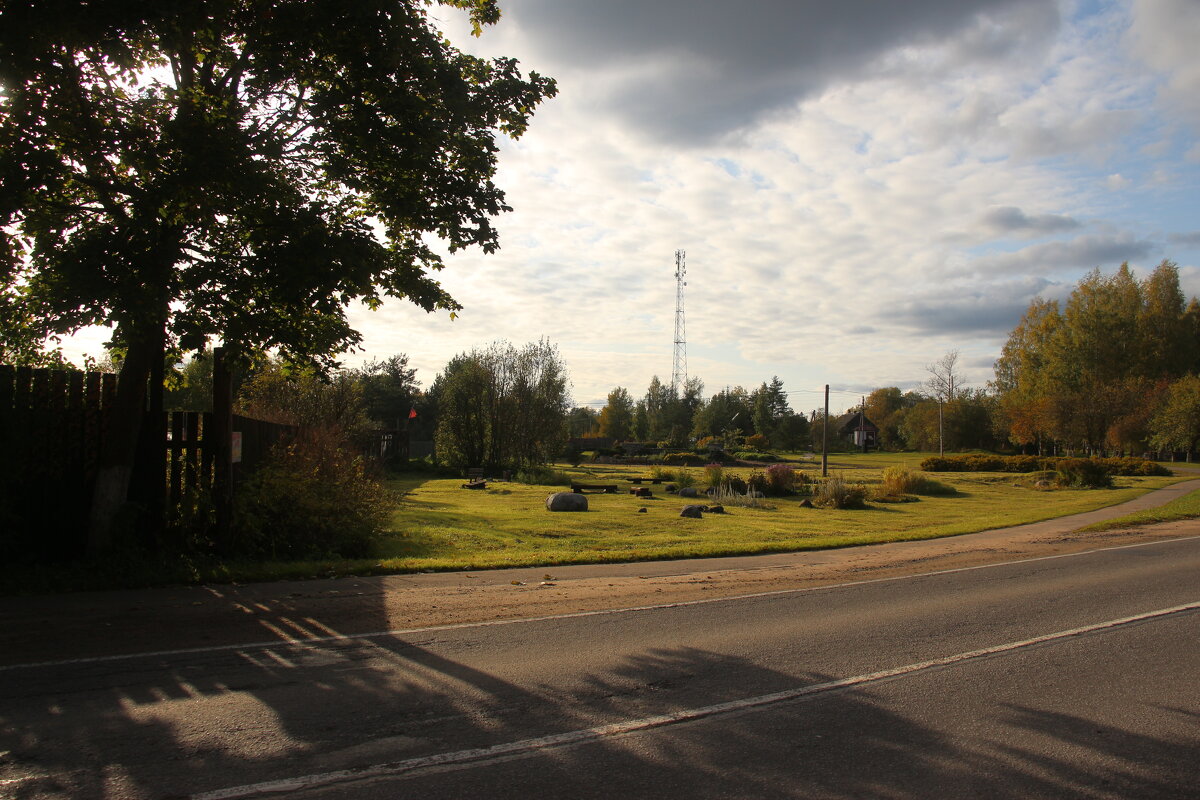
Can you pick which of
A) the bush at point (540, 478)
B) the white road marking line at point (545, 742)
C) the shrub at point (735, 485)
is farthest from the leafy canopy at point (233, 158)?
the bush at point (540, 478)

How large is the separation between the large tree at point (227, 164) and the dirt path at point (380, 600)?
2.69 meters

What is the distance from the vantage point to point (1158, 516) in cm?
2069

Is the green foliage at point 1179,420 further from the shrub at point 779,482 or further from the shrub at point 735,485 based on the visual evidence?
the shrub at point 735,485

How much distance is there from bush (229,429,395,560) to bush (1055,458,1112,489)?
36.4 m

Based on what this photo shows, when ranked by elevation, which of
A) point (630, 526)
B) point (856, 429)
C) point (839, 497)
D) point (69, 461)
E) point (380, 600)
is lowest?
point (630, 526)

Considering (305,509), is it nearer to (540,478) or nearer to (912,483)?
(540,478)

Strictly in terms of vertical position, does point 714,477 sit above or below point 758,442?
below

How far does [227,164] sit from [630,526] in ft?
42.5

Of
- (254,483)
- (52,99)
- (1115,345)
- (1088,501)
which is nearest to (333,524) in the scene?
(254,483)

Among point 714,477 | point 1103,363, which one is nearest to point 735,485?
point 714,477

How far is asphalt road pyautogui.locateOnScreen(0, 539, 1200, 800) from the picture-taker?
4.06 meters

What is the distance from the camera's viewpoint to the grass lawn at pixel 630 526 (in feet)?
43.2

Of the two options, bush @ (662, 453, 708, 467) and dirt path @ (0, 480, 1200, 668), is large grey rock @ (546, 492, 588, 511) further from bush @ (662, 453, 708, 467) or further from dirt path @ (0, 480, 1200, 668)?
bush @ (662, 453, 708, 467)

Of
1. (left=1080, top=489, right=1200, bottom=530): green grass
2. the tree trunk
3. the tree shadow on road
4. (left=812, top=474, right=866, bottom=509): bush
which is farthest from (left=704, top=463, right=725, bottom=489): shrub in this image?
the tree shadow on road
